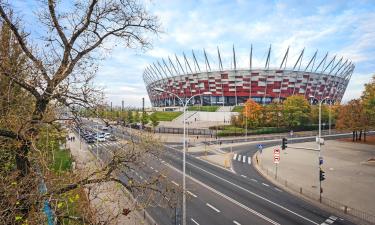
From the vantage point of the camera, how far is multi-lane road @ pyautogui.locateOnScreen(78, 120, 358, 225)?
22.5 metres

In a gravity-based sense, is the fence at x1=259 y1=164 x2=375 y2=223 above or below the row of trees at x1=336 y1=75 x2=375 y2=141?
below

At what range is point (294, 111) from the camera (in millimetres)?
86000

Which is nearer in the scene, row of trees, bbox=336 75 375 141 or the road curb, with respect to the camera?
the road curb

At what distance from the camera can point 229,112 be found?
375 feet

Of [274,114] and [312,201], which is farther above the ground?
[274,114]

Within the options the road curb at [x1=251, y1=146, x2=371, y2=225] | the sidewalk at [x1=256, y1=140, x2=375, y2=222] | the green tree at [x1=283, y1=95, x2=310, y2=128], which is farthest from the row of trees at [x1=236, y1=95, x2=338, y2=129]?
the road curb at [x1=251, y1=146, x2=371, y2=225]

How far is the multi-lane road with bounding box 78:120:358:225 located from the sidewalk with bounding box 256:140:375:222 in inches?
87.6

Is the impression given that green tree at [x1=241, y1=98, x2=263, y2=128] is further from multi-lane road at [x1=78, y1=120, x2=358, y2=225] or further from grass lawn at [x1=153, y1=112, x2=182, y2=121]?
multi-lane road at [x1=78, y1=120, x2=358, y2=225]

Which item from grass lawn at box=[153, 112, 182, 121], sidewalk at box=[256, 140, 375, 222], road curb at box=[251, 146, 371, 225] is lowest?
road curb at box=[251, 146, 371, 225]

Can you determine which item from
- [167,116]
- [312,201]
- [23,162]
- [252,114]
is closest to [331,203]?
[312,201]

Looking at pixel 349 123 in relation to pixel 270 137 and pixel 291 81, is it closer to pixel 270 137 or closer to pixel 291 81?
pixel 270 137

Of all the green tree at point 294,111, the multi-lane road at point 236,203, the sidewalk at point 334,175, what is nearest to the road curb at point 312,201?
the sidewalk at point 334,175

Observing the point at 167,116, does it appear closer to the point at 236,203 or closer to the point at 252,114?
the point at 252,114

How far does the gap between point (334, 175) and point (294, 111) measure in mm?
50406
